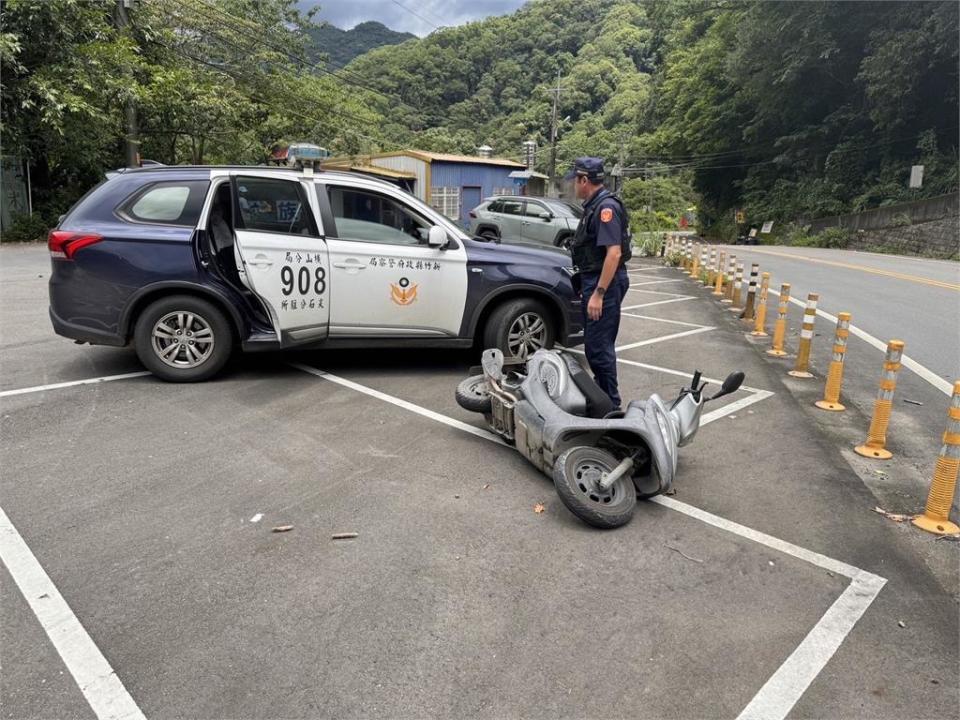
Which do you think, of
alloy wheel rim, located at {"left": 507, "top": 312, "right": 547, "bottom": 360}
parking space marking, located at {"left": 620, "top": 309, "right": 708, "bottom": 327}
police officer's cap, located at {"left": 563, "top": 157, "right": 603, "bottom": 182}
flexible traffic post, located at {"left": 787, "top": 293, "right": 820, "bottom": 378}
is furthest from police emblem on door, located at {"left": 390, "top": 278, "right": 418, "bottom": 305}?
parking space marking, located at {"left": 620, "top": 309, "right": 708, "bottom": 327}

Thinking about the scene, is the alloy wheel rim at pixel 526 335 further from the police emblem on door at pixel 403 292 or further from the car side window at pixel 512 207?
the car side window at pixel 512 207

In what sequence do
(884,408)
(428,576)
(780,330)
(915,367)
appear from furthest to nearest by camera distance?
(780,330) → (915,367) → (884,408) → (428,576)

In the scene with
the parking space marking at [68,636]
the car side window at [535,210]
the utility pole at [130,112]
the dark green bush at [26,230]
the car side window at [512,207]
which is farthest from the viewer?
the dark green bush at [26,230]

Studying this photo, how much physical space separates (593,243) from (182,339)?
11.9 feet

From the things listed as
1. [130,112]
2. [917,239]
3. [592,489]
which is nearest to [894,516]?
[592,489]

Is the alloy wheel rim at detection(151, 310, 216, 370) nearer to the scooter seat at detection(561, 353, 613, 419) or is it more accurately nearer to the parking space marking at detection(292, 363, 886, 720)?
the scooter seat at detection(561, 353, 613, 419)

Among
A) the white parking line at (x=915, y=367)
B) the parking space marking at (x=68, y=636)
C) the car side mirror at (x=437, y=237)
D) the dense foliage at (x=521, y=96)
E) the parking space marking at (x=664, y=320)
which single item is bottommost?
the parking space marking at (x=68, y=636)

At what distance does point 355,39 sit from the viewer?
201ft

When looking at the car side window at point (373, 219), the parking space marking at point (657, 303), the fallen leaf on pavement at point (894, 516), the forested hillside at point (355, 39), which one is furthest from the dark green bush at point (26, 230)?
the forested hillside at point (355, 39)

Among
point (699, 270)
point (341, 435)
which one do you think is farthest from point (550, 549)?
point (699, 270)

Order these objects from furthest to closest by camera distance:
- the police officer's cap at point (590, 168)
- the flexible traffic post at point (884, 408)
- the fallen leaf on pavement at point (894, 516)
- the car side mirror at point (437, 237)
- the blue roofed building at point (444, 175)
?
the blue roofed building at point (444, 175)
the car side mirror at point (437, 237)
the police officer's cap at point (590, 168)
the flexible traffic post at point (884, 408)
the fallen leaf on pavement at point (894, 516)

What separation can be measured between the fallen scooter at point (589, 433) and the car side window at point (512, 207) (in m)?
14.4

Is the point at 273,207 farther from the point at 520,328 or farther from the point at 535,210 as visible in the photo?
the point at 535,210

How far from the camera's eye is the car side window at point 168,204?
6.04m
